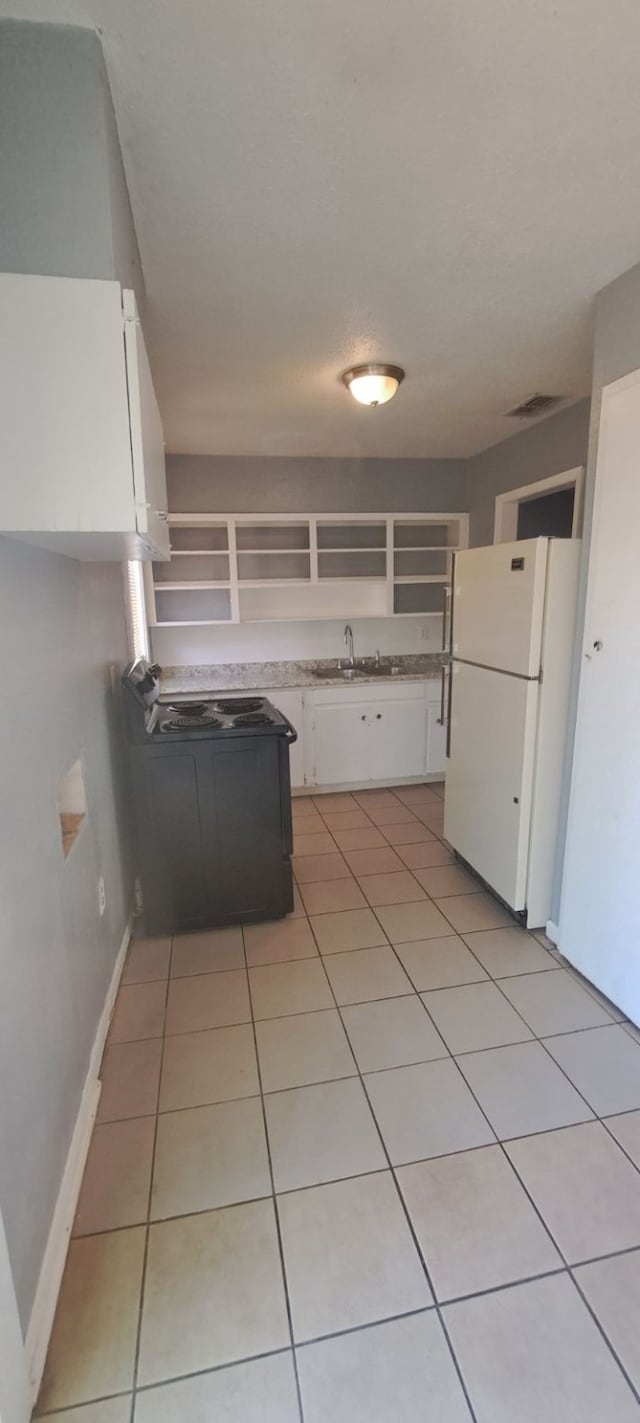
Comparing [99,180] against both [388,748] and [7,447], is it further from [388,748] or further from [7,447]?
[388,748]

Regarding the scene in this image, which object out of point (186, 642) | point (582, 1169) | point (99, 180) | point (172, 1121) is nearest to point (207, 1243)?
point (172, 1121)

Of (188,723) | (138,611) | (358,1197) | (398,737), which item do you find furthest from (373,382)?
(358,1197)

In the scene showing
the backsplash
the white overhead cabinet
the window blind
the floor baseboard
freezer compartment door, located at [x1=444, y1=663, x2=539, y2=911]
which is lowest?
the floor baseboard

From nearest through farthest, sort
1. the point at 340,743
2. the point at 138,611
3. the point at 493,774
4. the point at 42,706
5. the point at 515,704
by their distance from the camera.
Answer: the point at 42,706 → the point at 515,704 → the point at 493,774 → the point at 138,611 → the point at 340,743

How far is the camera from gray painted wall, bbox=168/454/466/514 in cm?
405

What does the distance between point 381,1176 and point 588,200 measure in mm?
2578

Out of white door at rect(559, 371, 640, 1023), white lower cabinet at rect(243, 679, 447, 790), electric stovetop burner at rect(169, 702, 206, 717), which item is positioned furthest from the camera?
white lower cabinet at rect(243, 679, 447, 790)

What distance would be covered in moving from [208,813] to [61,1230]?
53.7 inches

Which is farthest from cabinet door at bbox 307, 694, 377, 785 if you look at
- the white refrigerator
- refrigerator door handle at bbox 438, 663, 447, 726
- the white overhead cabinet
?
the white overhead cabinet

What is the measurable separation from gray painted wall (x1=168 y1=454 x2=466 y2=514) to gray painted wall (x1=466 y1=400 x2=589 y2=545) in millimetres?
205

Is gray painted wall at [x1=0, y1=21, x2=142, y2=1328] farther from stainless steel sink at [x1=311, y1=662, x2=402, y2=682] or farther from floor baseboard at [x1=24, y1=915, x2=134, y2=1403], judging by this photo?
stainless steel sink at [x1=311, y1=662, x2=402, y2=682]

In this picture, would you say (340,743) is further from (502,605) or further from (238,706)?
(502,605)

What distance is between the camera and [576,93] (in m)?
1.21

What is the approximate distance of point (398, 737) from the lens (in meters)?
4.16
